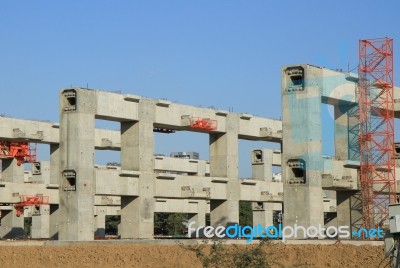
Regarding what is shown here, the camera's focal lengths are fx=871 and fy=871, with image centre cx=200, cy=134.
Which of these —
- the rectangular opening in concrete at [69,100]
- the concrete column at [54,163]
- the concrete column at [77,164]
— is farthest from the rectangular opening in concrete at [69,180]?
the concrete column at [54,163]

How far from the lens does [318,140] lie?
2375 inches

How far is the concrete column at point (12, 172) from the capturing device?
7975 centimetres

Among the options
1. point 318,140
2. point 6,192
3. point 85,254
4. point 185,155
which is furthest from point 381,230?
point 185,155

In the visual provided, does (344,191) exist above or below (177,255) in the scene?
above

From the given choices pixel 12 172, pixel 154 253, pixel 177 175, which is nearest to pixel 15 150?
pixel 12 172

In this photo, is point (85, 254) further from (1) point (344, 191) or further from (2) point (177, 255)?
(1) point (344, 191)

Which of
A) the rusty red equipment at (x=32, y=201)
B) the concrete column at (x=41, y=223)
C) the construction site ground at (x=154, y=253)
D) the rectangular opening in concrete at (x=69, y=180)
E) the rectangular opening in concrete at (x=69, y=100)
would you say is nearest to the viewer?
the construction site ground at (x=154, y=253)

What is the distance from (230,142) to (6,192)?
64.5 feet

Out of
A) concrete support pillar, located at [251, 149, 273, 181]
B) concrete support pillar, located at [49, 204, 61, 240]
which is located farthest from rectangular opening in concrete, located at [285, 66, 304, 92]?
concrete support pillar, located at [251, 149, 273, 181]

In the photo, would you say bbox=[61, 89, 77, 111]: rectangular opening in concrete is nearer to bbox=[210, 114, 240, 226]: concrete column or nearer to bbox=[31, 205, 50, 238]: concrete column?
bbox=[210, 114, 240, 226]: concrete column

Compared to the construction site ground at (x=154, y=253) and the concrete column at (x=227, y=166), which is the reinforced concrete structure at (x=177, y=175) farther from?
the construction site ground at (x=154, y=253)

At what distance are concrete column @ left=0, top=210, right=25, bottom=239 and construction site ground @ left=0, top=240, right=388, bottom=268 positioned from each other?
942 inches

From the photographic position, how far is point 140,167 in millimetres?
66375

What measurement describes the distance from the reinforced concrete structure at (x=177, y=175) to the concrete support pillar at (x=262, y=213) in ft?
24.9
